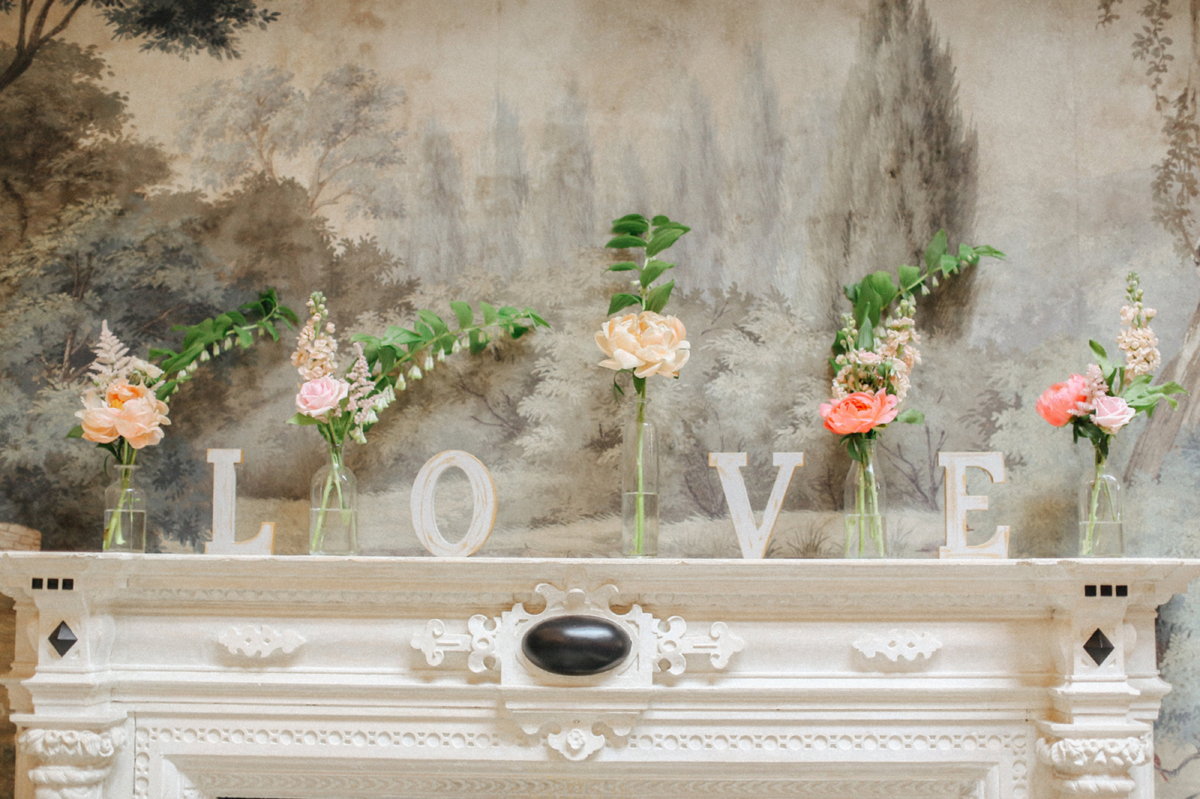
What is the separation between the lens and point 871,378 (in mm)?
→ 1975

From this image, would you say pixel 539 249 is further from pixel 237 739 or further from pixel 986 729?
pixel 986 729

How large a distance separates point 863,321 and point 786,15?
0.86 meters

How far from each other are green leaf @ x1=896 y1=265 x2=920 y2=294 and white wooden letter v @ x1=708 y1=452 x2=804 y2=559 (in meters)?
0.50

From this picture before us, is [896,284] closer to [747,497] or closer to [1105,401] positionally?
[1105,401]

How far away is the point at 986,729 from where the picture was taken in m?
1.83

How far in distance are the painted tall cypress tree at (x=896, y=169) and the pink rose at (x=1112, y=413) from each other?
405 mm

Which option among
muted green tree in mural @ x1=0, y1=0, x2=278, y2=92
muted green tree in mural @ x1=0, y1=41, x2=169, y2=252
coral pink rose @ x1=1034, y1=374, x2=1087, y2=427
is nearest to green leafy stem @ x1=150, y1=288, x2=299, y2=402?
muted green tree in mural @ x1=0, y1=41, x2=169, y2=252

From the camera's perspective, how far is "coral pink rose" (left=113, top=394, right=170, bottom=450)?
6.31 feet

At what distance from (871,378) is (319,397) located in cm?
124

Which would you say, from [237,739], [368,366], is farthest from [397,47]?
[237,739]

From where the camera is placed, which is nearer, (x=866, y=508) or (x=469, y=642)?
(x=469, y=642)

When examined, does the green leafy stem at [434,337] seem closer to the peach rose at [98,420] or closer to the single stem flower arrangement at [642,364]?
the single stem flower arrangement at [642,364]

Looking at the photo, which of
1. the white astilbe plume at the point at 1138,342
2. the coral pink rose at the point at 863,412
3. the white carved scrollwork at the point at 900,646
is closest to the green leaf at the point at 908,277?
the coral pink rose at the point at 863,412

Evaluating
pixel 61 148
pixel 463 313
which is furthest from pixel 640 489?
pixel 61 148
